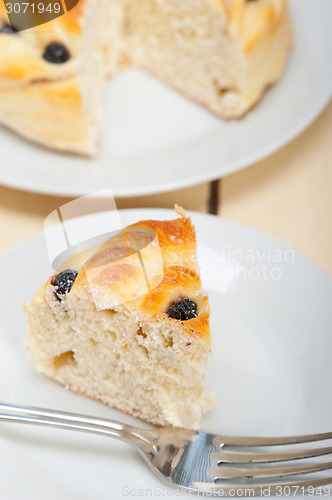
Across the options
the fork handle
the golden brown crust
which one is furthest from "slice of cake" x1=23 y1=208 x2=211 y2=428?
the fork handle

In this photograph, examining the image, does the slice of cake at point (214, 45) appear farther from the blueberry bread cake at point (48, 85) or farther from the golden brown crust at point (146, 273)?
the golden brown crust at point (146, 273)

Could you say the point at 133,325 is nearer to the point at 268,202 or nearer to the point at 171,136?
the point at 268,202

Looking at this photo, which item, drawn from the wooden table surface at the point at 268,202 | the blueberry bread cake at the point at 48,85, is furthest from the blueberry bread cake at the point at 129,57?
the wooden table surface at the point at 268,202

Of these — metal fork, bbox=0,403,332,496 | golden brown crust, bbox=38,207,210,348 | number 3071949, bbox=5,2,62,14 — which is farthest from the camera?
number 3071949, bbox=5,2,62,14

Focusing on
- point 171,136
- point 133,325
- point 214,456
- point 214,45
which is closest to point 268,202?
point 171,136

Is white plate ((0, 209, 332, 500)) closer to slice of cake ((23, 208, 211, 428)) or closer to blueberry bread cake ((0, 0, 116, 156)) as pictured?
slice of cake ((23, 208, 211, 428))

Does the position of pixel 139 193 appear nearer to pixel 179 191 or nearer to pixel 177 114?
pixel 179 191
